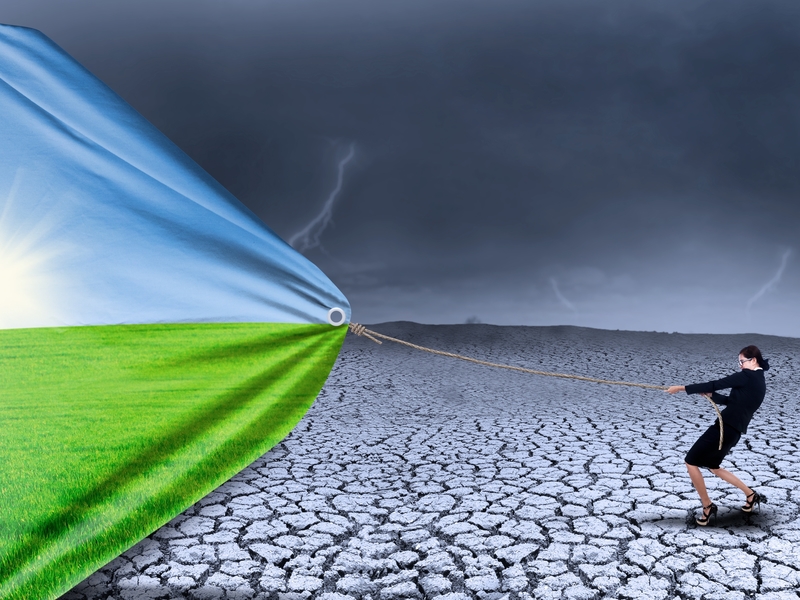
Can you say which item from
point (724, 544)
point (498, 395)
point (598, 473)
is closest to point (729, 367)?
point (498, 395)

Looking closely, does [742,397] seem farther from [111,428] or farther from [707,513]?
[111,428]

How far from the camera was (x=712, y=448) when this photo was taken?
2838 millimetres

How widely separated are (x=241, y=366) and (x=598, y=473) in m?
2.76

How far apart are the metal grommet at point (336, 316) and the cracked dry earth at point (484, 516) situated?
1117 millimetres

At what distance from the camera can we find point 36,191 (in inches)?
72.6

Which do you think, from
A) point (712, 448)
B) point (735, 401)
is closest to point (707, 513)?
point (712, 448)

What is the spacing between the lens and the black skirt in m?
2.82

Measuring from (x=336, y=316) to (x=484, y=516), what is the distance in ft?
5.58

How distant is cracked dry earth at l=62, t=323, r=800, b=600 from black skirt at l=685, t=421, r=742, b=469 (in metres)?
0.35

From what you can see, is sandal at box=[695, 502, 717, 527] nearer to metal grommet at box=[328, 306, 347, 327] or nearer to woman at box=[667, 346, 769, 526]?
woman at box=[667, 346, 769, 526]

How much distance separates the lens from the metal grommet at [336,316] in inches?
81.2

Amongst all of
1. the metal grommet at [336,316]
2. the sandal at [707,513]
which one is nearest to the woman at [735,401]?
the sandal at [707,513]

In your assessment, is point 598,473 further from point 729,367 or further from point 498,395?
point 729,367

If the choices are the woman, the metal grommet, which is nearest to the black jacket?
the woman
